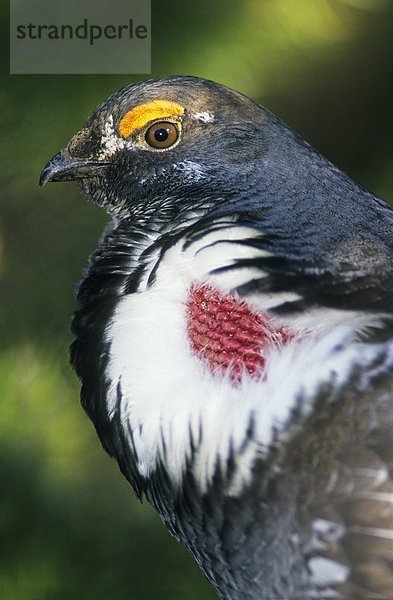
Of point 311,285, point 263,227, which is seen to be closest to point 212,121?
point 263,227

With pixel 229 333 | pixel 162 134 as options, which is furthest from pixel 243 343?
pixel 162 134

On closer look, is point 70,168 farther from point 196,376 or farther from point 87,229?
point 87,229

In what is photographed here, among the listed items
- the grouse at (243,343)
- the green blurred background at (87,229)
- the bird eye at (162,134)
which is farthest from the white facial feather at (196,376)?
the green blurred background at (87,229)

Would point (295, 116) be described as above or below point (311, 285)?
above

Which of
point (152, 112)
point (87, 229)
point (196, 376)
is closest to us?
point (196, 376)

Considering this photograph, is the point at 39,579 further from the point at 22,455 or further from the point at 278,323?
the point at 278,323
